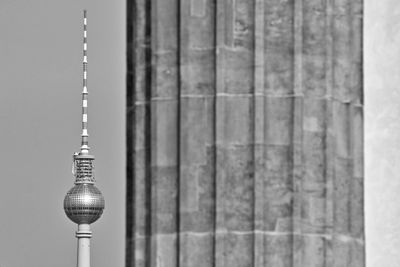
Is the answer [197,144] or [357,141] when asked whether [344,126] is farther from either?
[197,144]

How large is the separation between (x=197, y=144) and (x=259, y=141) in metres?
0.54

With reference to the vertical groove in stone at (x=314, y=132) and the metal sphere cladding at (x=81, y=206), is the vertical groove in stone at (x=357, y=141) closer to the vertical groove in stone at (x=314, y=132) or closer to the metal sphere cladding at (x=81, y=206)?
the vertical groove in stone at (x=314, y=132)

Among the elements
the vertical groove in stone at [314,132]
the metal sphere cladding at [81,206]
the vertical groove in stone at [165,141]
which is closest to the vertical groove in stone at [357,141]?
the vertical groove in stone at [314,132]

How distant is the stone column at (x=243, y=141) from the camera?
1808 cm

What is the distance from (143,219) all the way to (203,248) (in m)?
0.66

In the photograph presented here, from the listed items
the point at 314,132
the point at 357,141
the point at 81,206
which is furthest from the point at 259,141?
the point at 81,206

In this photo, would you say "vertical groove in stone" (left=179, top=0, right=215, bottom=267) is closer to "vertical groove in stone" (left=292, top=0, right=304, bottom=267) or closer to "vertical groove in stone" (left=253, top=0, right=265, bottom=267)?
"vertical groove in stone" (left=253, top=0, right=265, bottom=267)

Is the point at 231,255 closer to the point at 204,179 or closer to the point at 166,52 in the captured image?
the point at 204,179

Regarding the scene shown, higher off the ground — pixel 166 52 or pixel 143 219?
pixel 166 52

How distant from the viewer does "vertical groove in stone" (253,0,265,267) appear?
18.0m

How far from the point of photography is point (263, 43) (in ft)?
60.2

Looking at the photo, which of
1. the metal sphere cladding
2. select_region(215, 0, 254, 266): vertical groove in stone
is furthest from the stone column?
the metal sphere cladding

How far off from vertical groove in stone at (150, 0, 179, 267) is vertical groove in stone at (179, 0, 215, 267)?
0.08 m

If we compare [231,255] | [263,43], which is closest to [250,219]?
[231,255]
